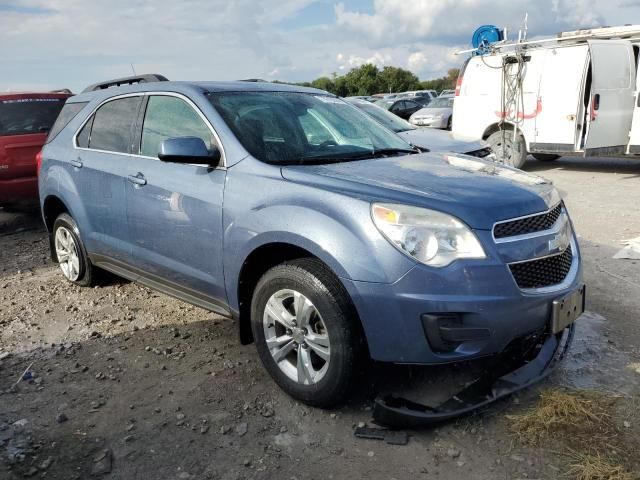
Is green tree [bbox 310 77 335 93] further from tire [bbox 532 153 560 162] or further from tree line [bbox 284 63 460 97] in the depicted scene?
tire [bbox 532 153 560 162]

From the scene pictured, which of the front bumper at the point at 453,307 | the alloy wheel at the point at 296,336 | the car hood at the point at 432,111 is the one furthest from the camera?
the car hood at the point at 432,111

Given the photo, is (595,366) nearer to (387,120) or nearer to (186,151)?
(186,151)

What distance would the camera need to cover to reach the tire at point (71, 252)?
486cm

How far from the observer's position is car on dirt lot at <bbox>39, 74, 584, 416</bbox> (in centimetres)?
264

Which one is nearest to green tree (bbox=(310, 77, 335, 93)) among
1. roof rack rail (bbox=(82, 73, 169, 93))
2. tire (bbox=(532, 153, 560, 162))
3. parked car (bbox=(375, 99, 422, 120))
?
parked car (bbox=(375, 99, 422, 120))

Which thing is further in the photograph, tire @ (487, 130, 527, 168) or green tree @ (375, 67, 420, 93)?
green tree @ (375, 67, 420, 93)

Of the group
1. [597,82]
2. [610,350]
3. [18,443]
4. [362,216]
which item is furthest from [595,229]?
[18,443]

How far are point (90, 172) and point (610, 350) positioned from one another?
3.85 meters

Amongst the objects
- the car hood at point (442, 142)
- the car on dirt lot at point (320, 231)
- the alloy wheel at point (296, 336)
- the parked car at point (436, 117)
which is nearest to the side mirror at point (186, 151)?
the car on dirt lot at point (320, 231)

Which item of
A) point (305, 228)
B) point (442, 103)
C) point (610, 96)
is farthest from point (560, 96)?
point (442, 103)

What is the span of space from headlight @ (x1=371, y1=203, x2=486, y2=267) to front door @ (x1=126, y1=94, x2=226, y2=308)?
1097 mm

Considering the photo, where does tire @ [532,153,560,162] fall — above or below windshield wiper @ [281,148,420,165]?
below

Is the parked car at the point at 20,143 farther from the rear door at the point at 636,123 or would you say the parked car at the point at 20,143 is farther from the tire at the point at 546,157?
the tire at the point at 546,157

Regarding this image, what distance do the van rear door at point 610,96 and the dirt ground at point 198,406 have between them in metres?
5.34
